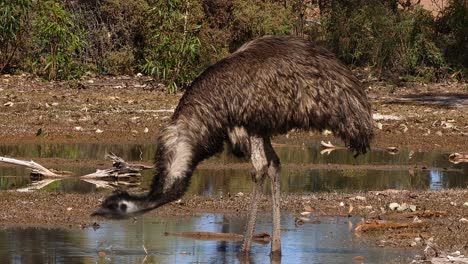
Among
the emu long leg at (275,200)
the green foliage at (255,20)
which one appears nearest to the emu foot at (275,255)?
the emu long leg at (275,200)

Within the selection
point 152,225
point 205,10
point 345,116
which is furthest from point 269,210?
point 205,10

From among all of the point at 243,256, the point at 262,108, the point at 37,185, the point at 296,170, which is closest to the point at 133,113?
the point at 296,170

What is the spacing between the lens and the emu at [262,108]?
9352mm

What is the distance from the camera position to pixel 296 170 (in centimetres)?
1639

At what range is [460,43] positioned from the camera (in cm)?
2902

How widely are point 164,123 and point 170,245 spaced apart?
10601mm

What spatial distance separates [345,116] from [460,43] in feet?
64.9

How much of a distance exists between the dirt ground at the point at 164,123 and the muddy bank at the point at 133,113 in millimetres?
18

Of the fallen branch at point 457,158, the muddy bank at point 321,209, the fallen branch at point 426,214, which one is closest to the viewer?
the muddy bank at point 321,209

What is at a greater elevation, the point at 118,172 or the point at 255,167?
the point at 255,167

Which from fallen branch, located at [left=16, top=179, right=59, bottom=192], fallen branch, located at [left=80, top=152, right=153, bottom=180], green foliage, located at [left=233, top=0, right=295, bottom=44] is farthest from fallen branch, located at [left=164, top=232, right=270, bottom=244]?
green foliage, located at [left=233, top=0, right=295, bottom=44]

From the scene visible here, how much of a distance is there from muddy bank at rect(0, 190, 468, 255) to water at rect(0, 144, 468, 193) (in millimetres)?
1071

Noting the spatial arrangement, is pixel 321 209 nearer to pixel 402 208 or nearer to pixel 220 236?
pixel 402 208

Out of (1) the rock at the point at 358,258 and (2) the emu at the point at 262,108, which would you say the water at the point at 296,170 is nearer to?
(2) the emu at the point at 262,108
